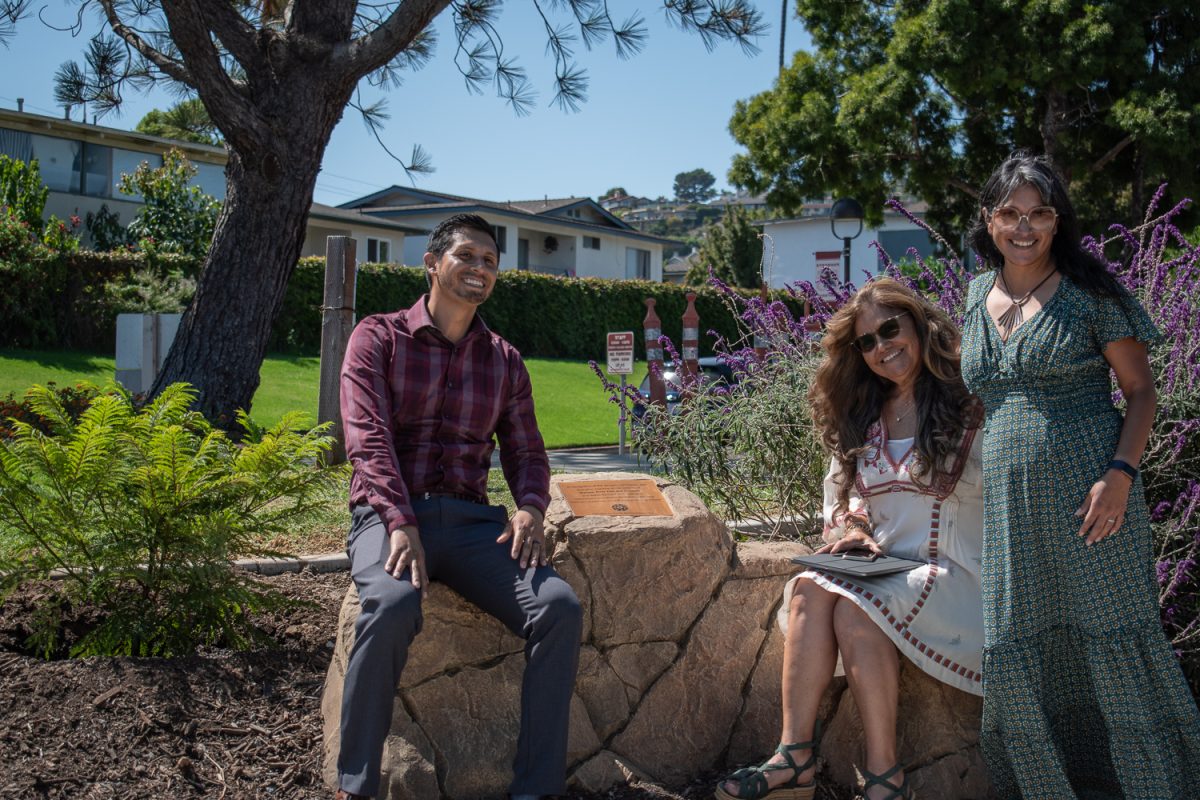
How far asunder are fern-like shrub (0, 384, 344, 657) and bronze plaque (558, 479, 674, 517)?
0.89 m

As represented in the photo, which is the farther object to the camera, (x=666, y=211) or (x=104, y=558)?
(x=666, y=211)

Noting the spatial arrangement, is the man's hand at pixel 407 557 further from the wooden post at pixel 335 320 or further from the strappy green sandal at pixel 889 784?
the wooden post at pixel 335 320

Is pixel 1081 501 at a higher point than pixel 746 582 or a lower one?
higher

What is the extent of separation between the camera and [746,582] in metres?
3.72

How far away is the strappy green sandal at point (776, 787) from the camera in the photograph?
3.08 m

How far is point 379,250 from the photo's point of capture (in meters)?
35.1

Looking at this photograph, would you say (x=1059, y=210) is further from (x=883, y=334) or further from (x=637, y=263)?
(x=637, y=263)

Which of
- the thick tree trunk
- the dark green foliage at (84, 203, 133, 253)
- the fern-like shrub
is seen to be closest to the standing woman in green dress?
the fern-like shrub

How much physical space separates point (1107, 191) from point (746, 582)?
18272mm

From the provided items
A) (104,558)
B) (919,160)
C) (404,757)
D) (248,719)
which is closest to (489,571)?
(404,757)

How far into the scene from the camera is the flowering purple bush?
398 cm

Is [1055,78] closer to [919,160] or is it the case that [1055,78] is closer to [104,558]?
[919,160]

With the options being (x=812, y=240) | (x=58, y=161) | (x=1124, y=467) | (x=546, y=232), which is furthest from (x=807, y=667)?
(x=812, y=240)

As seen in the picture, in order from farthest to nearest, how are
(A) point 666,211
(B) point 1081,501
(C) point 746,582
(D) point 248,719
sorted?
1. (A) point 666,211
2. (C) point 746,582
3. (D) point 248,719
4. (B) point 1081,501
